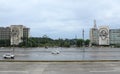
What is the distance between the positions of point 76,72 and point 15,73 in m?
3.35

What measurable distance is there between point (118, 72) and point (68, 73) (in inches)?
110

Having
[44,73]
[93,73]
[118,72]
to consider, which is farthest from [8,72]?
[118,72]

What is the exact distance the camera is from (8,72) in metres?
16.9

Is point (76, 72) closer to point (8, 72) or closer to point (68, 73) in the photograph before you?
point (68, 73)

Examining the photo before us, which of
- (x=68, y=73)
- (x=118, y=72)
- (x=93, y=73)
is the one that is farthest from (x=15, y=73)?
(x=118, y=72)

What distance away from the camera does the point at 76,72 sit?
663 inches

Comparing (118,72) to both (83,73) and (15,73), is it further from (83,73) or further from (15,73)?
(15,73)

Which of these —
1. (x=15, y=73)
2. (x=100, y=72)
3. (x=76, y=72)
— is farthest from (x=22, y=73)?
(x=100, y=72)

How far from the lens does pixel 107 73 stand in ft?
53.3

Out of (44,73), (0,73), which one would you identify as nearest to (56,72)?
(44,73)

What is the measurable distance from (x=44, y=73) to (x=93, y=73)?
8.69ft

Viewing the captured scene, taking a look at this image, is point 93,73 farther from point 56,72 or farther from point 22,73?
point 22,73

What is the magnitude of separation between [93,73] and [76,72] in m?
1.05

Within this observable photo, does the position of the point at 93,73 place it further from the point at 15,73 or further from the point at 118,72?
the point at 15,73
